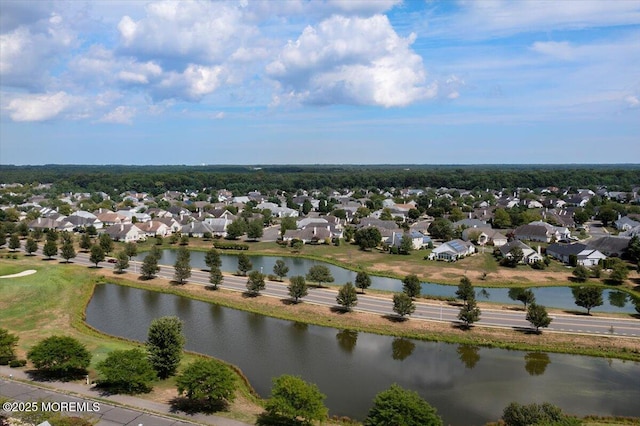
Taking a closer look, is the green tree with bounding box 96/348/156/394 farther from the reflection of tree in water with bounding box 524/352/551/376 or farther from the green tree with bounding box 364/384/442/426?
the reflection of tree in water with bounding box 524/352/551/376

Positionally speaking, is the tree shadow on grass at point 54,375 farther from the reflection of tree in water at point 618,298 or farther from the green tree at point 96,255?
the reflection of tree in water at point 618,298

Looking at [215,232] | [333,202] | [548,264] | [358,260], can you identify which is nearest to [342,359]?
[358,260]

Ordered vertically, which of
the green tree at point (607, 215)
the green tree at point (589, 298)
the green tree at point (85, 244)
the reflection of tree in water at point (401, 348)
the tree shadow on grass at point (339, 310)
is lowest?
the reflection of tree in water at point (401, 348)

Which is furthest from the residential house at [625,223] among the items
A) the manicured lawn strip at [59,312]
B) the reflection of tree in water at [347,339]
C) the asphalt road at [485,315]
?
the manicured lawn strip at [59,312]

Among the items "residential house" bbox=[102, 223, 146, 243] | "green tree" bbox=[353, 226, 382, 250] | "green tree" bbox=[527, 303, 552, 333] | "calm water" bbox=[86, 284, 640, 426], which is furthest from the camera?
"residential house" bbox=[102, 223, 146, 243]

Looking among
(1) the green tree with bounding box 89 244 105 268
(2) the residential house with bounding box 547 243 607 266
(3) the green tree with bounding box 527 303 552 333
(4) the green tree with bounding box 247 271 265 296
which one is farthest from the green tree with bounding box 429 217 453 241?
(1) the green tree with bounding box 89 244 105 268

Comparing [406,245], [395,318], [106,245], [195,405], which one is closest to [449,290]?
[395,318]

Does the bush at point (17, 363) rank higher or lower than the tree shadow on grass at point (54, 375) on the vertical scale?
higher
